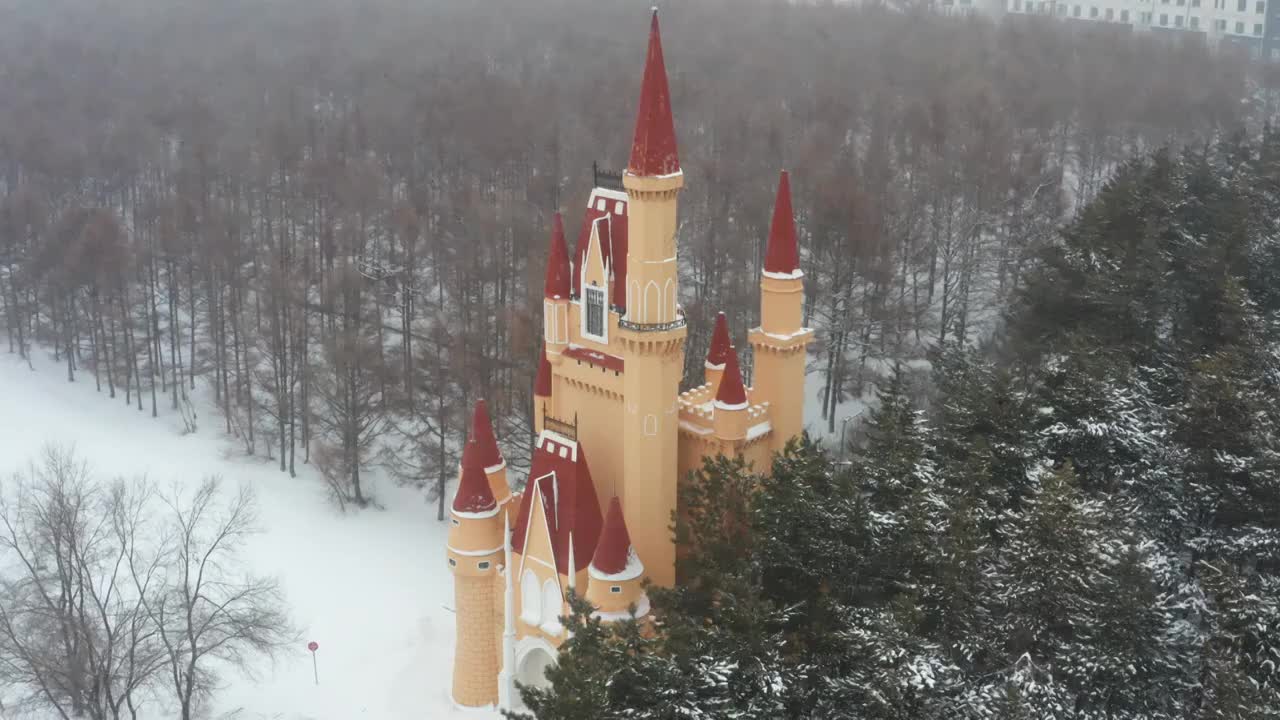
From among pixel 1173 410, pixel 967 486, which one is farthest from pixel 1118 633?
pixel 1173 410

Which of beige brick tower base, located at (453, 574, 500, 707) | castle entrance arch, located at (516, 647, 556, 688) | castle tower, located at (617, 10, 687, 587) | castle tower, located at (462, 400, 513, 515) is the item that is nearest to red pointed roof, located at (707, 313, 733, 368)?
castle tower, located at (617, 10, 687, 587)

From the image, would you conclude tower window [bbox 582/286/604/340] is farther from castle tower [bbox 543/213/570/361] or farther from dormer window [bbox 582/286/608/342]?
castle tower [bbox 543/213/570/361]

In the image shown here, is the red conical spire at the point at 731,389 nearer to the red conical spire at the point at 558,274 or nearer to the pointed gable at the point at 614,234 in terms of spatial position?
the pointed gable at the point at 614,234

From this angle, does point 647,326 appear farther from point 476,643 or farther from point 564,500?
point 476,643

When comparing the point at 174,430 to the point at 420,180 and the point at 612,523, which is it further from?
the point at 612,523

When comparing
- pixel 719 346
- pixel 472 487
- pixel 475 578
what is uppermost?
pixel 719 346

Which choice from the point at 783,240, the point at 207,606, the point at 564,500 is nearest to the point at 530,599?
the point at 564,500

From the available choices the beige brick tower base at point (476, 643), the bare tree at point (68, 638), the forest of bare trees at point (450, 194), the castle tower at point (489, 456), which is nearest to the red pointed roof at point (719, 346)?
the castle tower at point (489, 456)
